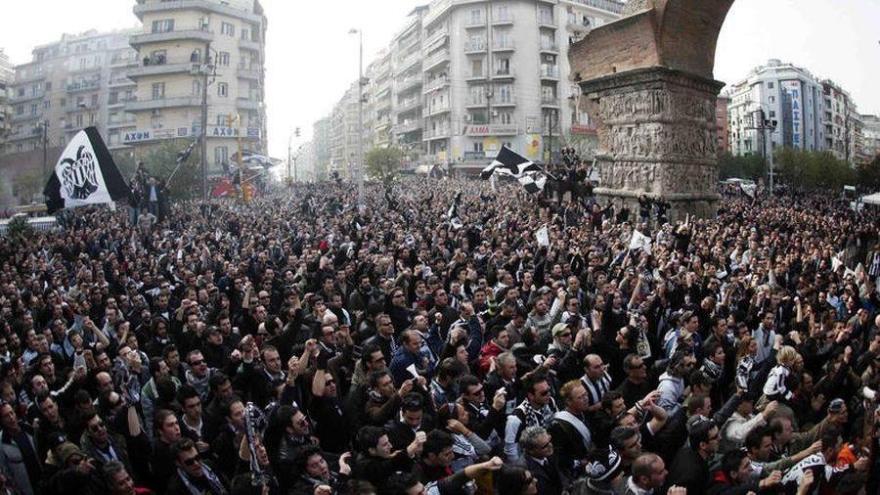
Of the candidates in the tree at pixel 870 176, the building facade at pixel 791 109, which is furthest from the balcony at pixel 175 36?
the building facade at pixel 791 109

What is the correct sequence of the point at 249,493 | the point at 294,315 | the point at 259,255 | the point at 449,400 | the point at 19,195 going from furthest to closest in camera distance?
1. the point at 19,195
2. the point at 259,255
3. the point at 294,315
4. the point at 449,400
5. the point at 249,493

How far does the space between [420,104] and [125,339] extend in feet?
226

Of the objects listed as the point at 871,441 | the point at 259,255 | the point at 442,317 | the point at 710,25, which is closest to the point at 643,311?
the point at 442,317

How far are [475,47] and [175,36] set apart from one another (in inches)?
1005

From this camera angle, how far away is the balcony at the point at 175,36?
55969 mm

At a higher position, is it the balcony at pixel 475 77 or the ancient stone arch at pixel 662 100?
the balcony at pixel 475 77

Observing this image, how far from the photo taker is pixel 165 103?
56219mm

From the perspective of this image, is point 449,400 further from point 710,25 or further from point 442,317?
point 710,25

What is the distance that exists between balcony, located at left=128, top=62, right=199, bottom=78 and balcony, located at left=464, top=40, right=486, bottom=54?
24.0 metres

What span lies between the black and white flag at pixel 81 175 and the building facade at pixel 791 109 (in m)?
91.3

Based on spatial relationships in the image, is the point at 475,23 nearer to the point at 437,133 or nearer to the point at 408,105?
the point at 437,133

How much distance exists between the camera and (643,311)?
7992mm

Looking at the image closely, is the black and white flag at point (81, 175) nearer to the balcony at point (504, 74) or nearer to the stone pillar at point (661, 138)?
the stone pillar at point (661, 138)

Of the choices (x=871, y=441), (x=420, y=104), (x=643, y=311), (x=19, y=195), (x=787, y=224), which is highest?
(x=420, y=104)
